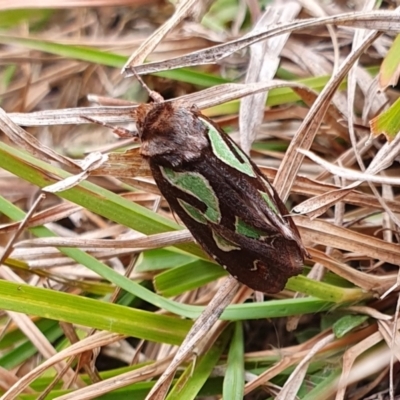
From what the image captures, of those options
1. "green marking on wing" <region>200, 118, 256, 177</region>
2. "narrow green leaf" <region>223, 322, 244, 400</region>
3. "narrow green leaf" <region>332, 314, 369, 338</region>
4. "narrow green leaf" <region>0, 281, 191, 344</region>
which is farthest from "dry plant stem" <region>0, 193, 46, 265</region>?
"narrow green leaf" <region>332, 314, 369, 338</region>

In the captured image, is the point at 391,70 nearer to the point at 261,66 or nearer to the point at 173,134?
the point at 261,66

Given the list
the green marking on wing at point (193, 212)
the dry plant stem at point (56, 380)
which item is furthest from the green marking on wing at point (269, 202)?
the dry plant stem at point (56, 380)

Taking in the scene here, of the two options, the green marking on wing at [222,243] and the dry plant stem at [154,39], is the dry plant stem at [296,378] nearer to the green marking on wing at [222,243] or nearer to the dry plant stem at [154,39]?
the green marking on wing at [222,243]

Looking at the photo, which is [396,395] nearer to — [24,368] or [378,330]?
[378,330]

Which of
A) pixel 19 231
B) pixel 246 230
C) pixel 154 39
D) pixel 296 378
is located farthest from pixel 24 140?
pixel 296 378

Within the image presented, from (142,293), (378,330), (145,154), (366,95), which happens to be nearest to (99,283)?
(142,293)
